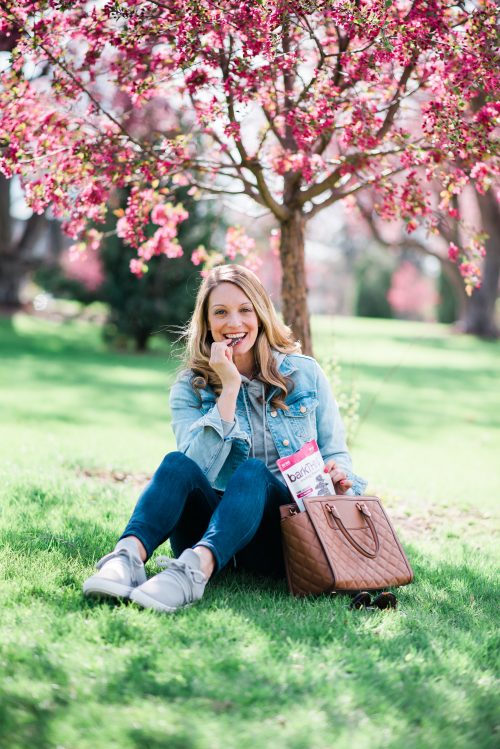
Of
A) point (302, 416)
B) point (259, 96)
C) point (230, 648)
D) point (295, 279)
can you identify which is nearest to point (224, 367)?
point (302, 416)

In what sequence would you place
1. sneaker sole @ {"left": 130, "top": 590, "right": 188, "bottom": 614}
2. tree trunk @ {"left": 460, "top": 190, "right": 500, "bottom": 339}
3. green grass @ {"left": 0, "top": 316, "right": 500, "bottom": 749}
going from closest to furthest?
green grass @ {"left": 0, "top": 316, "right": 500, "bottom": 749}
sneaker sole @ {"left": 130, "top": 590, "right": 188, "bottom": 614}
tree trunk @ {"left": 460, "top": 190, "right": 500, "bottom": 339}

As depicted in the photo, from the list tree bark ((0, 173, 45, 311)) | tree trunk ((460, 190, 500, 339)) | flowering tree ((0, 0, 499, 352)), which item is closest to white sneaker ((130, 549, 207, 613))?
flowering tree ((0, 0, 499, 352))

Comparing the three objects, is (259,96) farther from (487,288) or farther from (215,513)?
(487,288)

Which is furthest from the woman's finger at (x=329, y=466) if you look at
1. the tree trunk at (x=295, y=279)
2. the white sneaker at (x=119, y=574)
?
the tree trunk at (x=295, y=279)

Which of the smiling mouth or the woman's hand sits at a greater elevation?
the smiling mouth

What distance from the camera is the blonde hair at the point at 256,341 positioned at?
3.65 meters

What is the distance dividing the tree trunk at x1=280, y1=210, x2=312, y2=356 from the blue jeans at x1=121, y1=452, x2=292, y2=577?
222cm

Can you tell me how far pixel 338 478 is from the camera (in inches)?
138

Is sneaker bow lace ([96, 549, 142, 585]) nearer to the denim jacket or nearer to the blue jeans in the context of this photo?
the blue jeans

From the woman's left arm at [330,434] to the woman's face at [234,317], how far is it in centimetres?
38

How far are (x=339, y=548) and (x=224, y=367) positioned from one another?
0.88 m

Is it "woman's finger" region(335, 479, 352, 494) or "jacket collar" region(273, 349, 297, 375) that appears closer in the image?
"woman's finger" region(335, 479, 352, 494)

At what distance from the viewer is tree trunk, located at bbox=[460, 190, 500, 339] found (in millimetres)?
20797

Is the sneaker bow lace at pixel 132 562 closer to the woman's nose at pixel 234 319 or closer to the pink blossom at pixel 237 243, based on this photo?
the woman's nose at pixel 234 319
